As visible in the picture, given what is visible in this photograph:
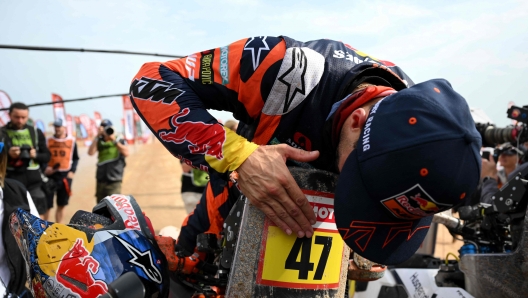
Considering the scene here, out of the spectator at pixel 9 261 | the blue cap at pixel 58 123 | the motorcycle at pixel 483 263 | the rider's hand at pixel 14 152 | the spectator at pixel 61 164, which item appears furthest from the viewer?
the blue cap at pixel 58 123

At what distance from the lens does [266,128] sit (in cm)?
192

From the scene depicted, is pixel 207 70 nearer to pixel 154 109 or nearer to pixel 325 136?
pixel 154 109

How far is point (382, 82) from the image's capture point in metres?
1.81

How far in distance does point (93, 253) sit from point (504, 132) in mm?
4384

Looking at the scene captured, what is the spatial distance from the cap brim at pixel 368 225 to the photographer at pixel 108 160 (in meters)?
8.27

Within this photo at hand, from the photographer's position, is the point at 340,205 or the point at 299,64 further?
the point at 299,64

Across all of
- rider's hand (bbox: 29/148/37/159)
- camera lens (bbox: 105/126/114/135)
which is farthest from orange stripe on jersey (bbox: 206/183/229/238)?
camera lens (bbox: 105/126/114/135)

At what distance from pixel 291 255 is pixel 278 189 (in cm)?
25

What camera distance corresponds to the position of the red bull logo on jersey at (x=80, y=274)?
159 centimetres

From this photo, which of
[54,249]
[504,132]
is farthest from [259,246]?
[504,132]

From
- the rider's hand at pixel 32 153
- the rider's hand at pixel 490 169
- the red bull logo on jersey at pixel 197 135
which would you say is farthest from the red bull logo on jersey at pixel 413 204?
the rider's hand at pixel 32 153

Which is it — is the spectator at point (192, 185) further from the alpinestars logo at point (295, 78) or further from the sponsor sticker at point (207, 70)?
the alpinestars logo at point (295, 78)

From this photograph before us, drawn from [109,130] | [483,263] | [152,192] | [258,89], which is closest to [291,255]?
[258,89]

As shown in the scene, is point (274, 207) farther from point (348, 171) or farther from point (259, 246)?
point (348, 171)
